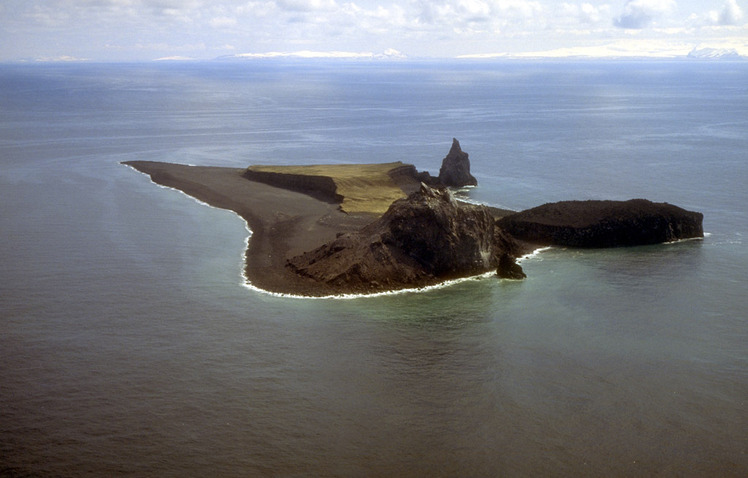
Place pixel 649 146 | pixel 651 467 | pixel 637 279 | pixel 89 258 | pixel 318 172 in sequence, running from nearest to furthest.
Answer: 1. pixel 651 467
2. pixel 637 279
3. pixel 89 258
4. pixel 318 172
5. pixel 649 146

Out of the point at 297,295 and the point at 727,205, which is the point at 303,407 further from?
the point at 727,205

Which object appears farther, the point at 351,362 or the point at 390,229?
the point at 390,229

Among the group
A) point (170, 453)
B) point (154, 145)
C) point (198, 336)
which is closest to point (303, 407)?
point (170, 453)

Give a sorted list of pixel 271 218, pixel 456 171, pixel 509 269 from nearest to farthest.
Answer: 1. pixel 509 269
2. pixel 271 218
3. pixel 456 171

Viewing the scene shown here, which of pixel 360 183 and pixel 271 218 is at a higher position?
pixel 360 183

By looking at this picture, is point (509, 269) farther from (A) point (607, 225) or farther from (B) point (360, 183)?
(B) point (360, 183)

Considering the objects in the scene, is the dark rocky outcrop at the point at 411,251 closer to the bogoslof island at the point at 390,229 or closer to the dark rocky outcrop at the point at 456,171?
the bogoslof island at the point at 390,229

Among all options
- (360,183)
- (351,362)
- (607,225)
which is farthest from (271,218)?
(351,362)
